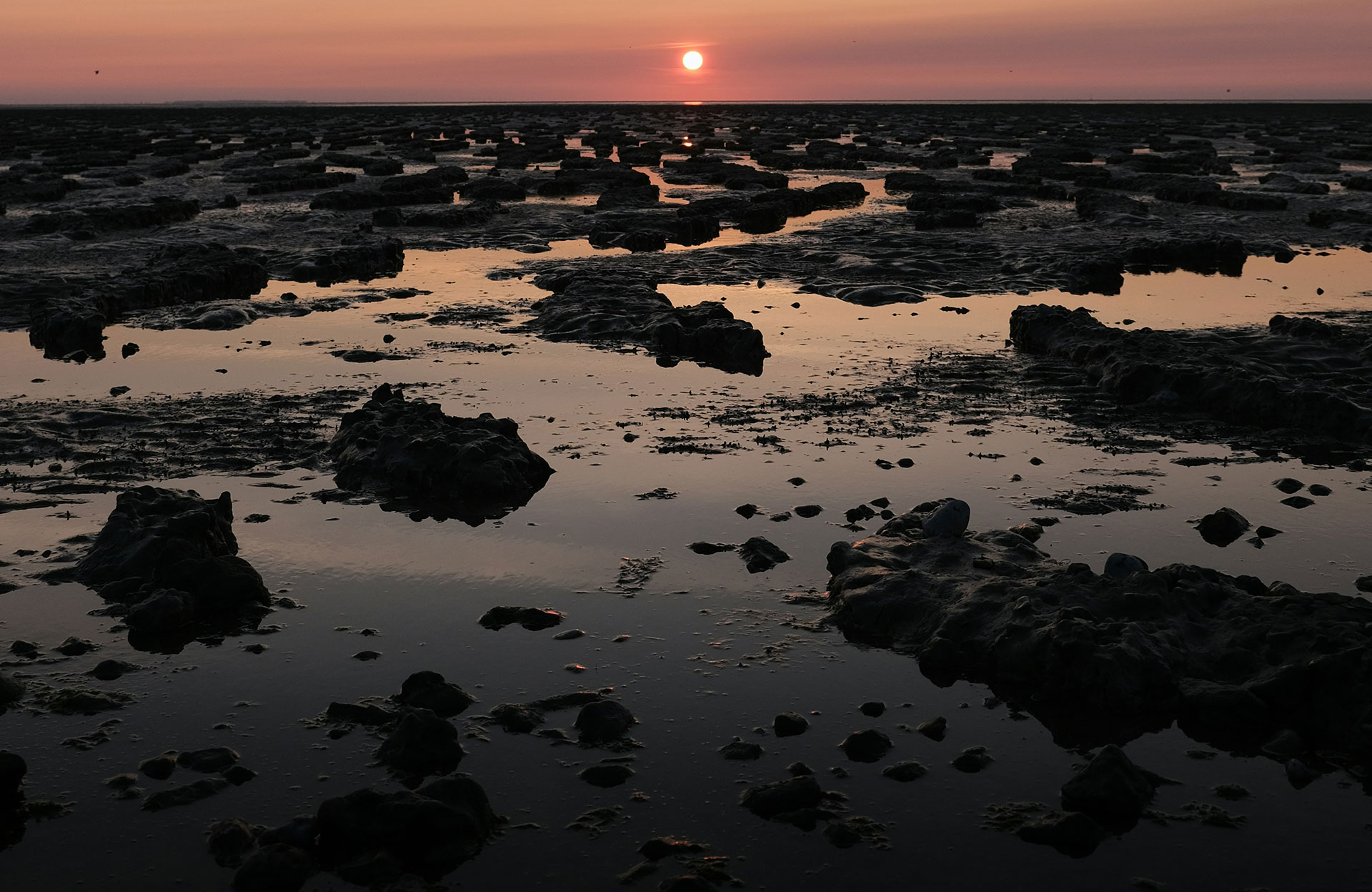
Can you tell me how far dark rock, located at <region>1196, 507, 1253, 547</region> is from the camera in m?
9.76

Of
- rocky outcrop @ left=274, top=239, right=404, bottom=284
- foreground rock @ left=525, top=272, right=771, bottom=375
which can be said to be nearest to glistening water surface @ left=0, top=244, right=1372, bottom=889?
foreground rock @ left=525, top=272, right=771, bottom=375

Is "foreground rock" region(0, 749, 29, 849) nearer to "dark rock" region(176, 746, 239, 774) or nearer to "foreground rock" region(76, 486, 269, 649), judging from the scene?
"dark rock" region(176, 746, 239, 774)

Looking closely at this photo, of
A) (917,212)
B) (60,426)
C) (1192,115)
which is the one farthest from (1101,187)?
(1192,115)

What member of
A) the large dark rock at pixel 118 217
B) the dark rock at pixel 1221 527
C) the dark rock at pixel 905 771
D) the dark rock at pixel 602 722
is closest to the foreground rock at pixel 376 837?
the dark rock at pixel 602 722

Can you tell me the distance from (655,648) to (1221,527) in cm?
532

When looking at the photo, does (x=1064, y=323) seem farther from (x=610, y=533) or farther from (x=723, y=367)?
(x=610, y=533)

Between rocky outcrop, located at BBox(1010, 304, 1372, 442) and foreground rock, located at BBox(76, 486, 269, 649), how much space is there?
36.0 ft

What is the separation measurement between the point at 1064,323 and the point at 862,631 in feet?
34.7

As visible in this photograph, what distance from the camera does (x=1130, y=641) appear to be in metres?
7.49

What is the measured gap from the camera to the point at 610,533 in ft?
33.1

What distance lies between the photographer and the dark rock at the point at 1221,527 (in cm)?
Result: 976

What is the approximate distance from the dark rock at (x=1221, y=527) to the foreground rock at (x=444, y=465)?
6.28 m

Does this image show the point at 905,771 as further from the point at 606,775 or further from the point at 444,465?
the point at 444,465

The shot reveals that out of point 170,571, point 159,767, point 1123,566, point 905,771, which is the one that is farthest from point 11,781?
point 1123,566
